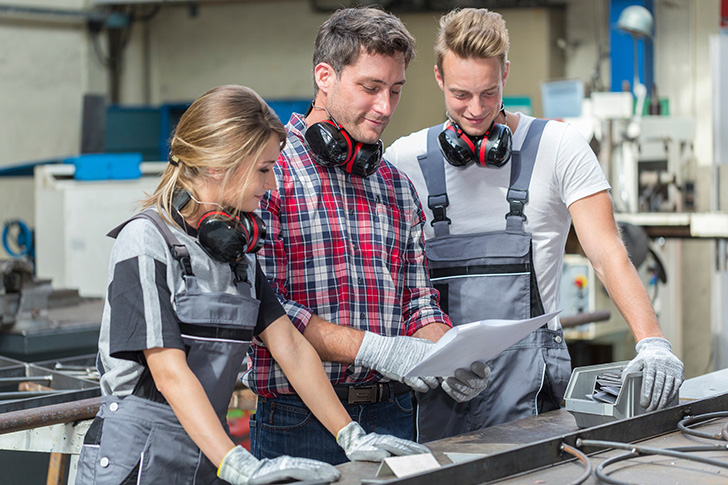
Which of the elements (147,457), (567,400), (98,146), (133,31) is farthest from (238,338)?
(133,31)

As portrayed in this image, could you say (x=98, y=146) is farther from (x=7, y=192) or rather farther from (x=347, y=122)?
(x=347, y=122)

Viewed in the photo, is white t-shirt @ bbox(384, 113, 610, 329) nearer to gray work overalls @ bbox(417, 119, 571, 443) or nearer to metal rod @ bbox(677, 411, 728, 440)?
gray work overalls @ bbox(417, 119, 571, 443)

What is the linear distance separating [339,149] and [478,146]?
1.16 ft

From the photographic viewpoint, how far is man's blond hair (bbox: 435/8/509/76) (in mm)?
1705

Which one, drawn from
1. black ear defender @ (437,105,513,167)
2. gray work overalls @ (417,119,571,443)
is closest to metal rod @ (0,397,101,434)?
gray work overalls @ (417,119,571,443)

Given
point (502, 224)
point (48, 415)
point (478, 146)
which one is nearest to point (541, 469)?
point (502, 224)

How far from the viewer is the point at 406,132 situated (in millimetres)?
6637

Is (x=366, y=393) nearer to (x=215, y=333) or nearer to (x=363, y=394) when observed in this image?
(x=363, y=394)

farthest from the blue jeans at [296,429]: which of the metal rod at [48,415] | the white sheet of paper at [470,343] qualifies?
the metal rod at [48,415]

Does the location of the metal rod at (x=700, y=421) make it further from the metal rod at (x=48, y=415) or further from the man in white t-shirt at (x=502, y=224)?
the metal rod at (x=48, y=415)

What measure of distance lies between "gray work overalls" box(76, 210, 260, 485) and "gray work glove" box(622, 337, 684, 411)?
705 mm

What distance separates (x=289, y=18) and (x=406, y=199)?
18.9 ft

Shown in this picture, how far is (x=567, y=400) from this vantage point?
1.50 meters

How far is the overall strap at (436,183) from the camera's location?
1.81 m
